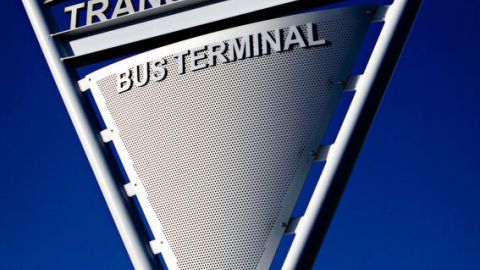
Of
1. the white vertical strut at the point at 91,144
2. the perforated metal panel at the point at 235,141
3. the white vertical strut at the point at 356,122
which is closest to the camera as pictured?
the white vertical strut at the point at 356,122

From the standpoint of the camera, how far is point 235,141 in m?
5.82

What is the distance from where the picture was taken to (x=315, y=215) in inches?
209

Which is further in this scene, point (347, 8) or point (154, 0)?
point (154, 0)

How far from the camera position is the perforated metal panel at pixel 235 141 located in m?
5.57

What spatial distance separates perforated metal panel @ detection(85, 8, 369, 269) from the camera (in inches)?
219

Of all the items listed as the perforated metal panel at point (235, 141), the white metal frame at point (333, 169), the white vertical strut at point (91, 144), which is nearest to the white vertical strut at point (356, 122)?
the white metal frame at point (333, 169)

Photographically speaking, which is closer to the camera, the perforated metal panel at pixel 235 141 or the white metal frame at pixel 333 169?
the white metal frame at pixel 333 169

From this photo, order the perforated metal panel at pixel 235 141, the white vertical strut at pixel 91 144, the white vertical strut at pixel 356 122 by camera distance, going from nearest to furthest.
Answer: the white vertical strut at pixel 356 122
the perforated metal panel at pixel 235 141
the white vertical strut at pixel 91 144

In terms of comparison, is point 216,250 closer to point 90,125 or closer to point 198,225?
point 198,225

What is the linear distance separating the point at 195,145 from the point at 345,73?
159 centimetres

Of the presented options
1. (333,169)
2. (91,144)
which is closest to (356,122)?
(333,169)

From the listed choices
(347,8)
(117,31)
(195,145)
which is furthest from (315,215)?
(117,31)

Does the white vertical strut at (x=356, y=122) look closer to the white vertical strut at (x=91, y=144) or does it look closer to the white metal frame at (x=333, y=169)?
the white metal frame at (x=333, y=169)

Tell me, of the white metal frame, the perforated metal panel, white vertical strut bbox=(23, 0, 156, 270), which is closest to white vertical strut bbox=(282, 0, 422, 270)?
the white metal frame
